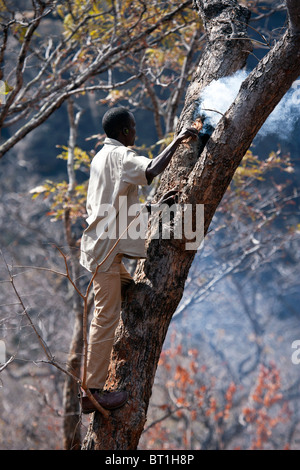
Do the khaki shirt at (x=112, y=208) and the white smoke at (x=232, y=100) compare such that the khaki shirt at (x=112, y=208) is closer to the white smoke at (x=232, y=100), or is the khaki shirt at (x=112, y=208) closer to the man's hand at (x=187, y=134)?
the man's hand at (x=187, y=134)

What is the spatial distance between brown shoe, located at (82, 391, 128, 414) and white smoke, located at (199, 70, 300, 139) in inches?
70.6

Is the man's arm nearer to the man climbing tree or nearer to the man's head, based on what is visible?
the man climbing tree

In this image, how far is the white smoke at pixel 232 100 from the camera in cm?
335

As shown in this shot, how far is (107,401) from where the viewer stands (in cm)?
292

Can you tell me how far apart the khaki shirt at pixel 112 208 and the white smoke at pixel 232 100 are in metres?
0.62

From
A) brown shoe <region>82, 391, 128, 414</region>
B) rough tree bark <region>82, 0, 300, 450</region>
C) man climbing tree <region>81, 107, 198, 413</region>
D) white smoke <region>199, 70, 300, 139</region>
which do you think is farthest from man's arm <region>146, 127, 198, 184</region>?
brown shoe <region>82, 391, 128, 414</region>

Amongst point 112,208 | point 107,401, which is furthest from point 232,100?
point 107,401

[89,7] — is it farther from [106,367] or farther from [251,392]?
[251,392]

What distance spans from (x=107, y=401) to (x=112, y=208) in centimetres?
116

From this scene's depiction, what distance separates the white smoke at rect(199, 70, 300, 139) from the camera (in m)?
3.35

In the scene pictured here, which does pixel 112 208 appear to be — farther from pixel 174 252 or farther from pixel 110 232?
pixel 174 252

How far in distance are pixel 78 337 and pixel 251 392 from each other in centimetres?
752

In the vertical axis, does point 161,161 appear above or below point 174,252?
above

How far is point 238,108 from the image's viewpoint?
2.93 meters
